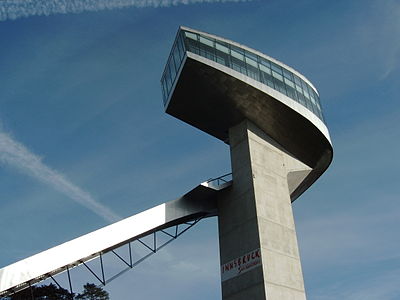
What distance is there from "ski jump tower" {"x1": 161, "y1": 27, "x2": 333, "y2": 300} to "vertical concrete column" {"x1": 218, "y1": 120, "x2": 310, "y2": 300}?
7 centimetres

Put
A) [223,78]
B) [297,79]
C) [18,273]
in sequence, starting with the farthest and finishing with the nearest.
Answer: [297,79] → [223,78] → [18,273]

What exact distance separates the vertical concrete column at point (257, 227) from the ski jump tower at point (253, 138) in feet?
0.22

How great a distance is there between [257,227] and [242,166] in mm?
5246

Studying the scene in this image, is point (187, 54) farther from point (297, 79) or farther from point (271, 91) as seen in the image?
point (297, 79)

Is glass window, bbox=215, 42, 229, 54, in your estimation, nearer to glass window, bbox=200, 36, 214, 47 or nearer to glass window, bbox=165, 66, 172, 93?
glass window, bbox=200, 36, 214, 47

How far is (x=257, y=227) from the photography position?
32250mm

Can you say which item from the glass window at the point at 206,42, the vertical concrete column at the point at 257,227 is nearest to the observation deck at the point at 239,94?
the glass window at the point at 206,42

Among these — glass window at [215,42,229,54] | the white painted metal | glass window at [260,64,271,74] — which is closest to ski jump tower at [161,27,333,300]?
glass window at [260,64,271,74]

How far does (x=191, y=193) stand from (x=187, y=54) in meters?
10.2

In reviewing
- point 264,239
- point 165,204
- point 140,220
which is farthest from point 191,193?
point 264,239

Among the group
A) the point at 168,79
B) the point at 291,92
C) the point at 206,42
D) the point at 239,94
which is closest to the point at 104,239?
the point at 168,79

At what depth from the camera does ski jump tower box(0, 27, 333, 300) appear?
3144 cm

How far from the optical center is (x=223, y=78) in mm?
34312

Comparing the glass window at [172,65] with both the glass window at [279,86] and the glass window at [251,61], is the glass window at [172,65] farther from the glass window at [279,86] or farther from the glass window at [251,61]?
the glass window at [279,86]
